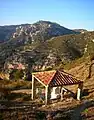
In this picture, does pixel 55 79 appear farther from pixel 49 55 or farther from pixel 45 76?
pixel 49 55

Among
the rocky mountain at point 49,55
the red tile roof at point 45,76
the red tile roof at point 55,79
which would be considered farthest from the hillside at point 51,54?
the red tile roof at point 55,79

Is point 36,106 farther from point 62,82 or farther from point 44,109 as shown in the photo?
point 62,82

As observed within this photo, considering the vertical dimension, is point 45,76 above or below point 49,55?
above

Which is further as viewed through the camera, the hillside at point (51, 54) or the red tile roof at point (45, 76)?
the hillside at point (51, 54)

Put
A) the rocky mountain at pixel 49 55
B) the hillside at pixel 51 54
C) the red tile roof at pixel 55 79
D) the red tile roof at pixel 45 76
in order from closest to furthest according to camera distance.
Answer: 1. the red tile roof at pixel 55 79
2. the red tile roof at pixel 45 76
3. the rocky mountain at pixel 49 55
4. the hillside at pixel 51 54

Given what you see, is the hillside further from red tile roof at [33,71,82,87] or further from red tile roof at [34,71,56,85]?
red tile roof at [33,71,82,87]

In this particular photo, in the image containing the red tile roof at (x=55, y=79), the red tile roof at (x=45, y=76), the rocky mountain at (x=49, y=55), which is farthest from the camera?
the rocky mountain at (x=49, y=55)

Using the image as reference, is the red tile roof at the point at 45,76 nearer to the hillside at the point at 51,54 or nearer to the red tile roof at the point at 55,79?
the red tile roof at the point at 55,79

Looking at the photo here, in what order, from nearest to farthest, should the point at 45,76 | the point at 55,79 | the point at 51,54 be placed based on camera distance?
the point at 55,79, the point at 45,76, the point at 51,54

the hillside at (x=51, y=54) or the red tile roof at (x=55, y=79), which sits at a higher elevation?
the red tile roof at (x=55, y=79)

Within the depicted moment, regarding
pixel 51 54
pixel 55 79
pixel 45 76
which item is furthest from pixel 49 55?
pixel 55 79

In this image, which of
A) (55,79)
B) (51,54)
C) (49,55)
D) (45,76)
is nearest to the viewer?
(55,79)

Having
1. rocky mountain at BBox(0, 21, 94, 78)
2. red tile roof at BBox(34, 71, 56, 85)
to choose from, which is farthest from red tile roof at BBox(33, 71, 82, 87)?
rocky mountain at BBox(0, 21, 94, 78)

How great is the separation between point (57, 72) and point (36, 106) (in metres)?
3.92
